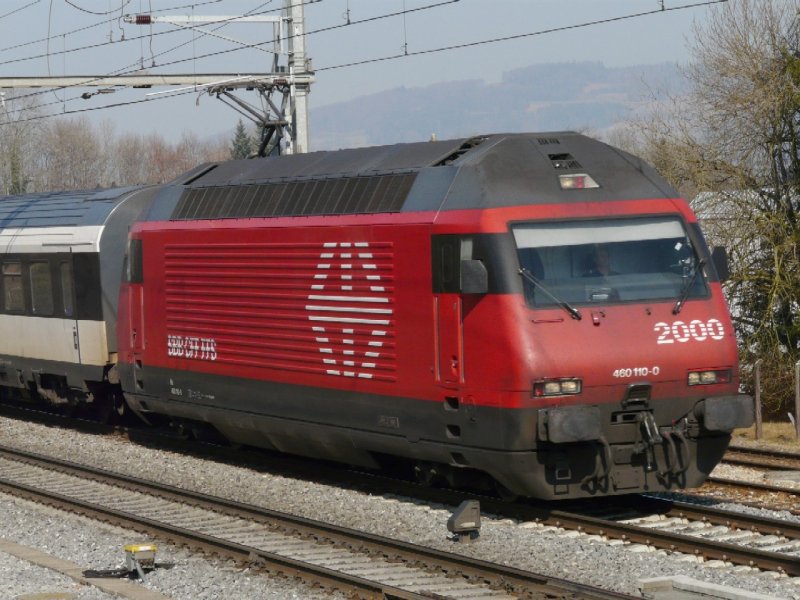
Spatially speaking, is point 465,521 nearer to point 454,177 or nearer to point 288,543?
point 288,543

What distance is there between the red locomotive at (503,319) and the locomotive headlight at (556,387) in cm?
1

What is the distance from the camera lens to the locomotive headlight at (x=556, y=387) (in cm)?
1129

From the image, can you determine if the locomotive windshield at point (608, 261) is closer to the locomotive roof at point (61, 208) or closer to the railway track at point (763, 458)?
the railway track at point (763, 458)

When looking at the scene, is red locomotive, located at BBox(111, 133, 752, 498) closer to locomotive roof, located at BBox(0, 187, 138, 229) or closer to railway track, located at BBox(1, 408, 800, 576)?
railway track, located at BBox(1, 408, 800, 576)

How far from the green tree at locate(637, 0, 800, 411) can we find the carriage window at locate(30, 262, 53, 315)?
9.93 meters

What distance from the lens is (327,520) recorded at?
1248cm

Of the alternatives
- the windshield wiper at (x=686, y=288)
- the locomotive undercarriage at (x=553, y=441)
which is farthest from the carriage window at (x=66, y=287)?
the windshield wiper at (x=686, y=288)

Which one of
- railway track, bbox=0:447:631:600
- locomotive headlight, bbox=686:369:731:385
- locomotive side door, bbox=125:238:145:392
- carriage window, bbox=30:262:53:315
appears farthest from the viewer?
carriage window, bbox=30:262:53:315

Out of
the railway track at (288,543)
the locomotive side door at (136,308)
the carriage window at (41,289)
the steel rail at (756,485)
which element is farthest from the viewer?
the carriage window at (41,289)

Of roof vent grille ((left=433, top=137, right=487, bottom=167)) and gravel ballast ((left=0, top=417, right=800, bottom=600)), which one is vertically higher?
roof vent grille ((left=433, top=137, right=487, bottom=167))

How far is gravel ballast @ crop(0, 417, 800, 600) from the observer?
9.88 meters

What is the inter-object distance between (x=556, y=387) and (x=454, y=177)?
2.11 metres

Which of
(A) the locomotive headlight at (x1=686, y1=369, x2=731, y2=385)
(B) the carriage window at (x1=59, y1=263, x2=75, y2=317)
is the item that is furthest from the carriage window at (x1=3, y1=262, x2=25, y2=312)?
(A) the locomotive headlight at (x1=686, y1=369, x2=731, y2=385)

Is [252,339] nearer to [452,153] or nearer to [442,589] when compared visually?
[452,153]
